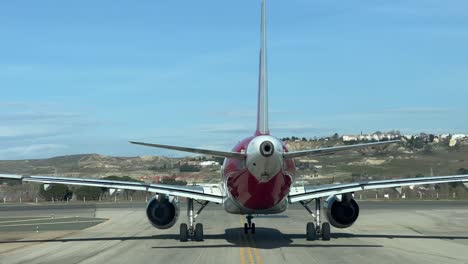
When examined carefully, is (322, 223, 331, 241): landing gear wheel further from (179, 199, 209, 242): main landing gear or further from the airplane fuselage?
(179, 199, 209, 242): main landing gear

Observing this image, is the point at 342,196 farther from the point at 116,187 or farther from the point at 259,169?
the point at 116,187

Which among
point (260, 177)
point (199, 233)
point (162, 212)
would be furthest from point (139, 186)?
point (260, 177)

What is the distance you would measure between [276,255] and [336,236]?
9.45 m

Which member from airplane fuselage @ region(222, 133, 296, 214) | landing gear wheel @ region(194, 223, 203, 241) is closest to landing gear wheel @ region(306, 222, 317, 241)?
airplane fuselage @ region(222, 133, 296, 214)

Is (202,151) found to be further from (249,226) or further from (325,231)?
(249,226)

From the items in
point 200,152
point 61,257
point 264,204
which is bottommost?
point 61,257

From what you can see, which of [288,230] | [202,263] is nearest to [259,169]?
[202,263]

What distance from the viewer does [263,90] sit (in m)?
29.6

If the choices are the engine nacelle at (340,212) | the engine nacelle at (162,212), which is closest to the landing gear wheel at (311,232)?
the engine nacelle at (340,212)

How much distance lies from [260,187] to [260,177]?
1.11 metres

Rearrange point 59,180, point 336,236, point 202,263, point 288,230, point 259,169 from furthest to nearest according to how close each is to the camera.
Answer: point 288,230, point 336,236, point 59,180, point 259,169, point 202,263

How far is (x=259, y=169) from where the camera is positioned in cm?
2388

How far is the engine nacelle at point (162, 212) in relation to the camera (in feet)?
99.0

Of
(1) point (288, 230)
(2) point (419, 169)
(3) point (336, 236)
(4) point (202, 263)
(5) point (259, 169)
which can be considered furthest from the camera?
(2) point (419, 169)
